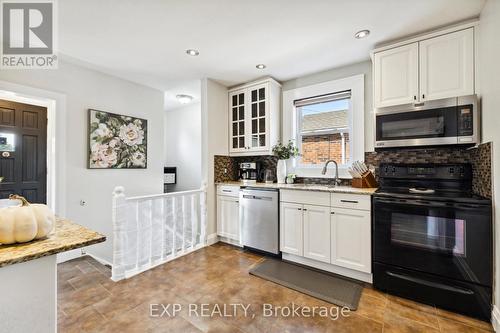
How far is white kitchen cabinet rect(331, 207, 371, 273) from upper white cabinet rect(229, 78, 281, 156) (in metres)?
1.38

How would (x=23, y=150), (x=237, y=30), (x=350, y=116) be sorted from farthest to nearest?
(x=23, y=150) < (x=350, y=116) < (x=237, y=30)

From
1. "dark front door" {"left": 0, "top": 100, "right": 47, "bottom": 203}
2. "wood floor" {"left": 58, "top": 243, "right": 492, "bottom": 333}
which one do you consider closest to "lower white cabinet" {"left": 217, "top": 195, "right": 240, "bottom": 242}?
Answer: "wood floor" {"left": 58, "top": 243, "right": 492, "bottom": 333}

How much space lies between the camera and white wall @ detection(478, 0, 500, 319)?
1.60 meters

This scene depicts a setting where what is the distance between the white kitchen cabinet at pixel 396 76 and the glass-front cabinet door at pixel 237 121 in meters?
1.86

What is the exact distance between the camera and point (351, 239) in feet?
7.59

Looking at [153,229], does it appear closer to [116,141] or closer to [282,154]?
[116,141]

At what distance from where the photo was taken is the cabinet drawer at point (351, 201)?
7.32ft

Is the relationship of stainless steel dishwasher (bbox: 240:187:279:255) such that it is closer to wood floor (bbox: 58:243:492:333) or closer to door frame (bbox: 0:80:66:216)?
wood floor (bbox: 58:243:492:333)

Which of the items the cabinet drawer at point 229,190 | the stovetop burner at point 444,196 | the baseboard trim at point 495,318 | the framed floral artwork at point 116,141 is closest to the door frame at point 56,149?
the framed floral artwork at point 116,141

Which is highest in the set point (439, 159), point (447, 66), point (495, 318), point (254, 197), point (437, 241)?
point (447, 66)

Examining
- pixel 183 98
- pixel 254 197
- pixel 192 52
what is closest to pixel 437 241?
pixel 254 197

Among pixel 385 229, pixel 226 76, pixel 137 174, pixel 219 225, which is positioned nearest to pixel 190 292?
pixel 219 225

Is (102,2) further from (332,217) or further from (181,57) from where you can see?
(332,217)

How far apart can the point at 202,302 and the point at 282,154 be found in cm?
205
